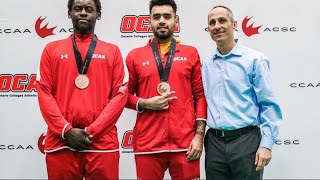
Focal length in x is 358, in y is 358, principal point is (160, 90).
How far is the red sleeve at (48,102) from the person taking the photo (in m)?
2.39

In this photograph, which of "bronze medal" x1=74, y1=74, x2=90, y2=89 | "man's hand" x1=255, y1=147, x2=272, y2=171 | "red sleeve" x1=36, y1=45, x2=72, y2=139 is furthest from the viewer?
"bronze medal" x1=74, y1=74, x2=90, y2=89

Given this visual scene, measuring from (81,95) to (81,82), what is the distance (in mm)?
94

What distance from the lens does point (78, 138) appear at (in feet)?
7.75

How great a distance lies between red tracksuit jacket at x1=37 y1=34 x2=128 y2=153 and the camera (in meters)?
2.44

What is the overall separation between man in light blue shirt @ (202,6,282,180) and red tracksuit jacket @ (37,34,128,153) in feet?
2.22

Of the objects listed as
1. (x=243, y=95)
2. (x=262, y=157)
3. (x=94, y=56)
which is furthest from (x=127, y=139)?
(x=262, y=157)

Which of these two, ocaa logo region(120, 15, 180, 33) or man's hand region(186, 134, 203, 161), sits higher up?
ocaa logo region(120, 15, 180, 33)

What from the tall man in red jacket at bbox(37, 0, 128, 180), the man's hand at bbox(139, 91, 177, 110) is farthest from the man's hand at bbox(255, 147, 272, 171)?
the tall man in red jacket at bbox(37, 0, 128, 180)

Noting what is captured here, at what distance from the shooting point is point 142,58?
275 centimetres

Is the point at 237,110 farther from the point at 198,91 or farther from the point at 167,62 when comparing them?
the point at 167,62

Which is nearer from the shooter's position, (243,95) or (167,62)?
(243,95)

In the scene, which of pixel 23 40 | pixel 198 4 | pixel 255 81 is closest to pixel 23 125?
pixel 23 40

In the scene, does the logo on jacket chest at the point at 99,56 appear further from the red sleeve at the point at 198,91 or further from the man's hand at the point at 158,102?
the red sleeve at the point at 198,91

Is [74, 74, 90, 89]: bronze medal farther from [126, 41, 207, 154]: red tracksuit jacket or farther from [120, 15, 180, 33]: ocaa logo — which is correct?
[120, 15, 180, 33]: ocaa logo
